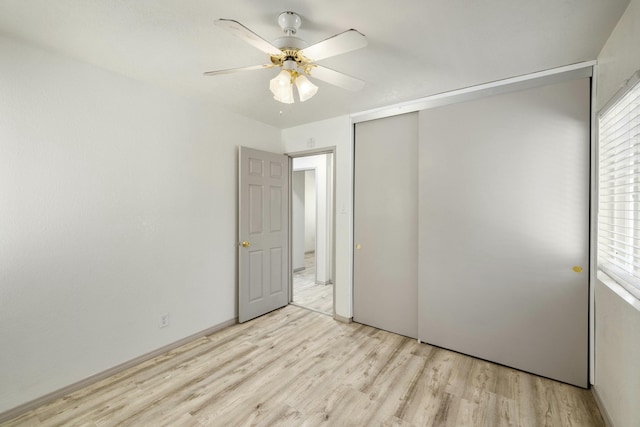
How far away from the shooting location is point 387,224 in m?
3.05

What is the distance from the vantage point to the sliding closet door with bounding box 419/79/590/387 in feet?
6.88

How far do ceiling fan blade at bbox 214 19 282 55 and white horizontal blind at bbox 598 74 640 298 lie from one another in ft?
6.07

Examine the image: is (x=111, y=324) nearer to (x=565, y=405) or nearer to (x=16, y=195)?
(x=16, y=195)

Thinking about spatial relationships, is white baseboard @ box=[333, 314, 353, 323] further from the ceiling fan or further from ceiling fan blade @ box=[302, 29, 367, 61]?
ceiling fan blade @ box=[302, 29, 367, 61]

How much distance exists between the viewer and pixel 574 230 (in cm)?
210

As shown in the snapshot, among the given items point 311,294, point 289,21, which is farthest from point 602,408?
point 311,294

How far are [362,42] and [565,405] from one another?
266 cm

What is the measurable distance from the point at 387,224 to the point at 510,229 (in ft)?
3.65

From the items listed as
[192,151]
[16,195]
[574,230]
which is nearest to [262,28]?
[192,151]

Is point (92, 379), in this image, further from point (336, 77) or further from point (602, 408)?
point (602, 408)

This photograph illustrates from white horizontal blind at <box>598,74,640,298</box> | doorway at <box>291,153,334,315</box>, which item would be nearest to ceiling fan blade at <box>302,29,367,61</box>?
white horizontal blind at <box>598,74,640,298</box>

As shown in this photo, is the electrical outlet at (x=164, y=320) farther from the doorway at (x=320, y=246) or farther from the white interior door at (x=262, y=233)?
the doorway at (x=320, y=246)

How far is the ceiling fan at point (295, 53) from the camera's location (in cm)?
141

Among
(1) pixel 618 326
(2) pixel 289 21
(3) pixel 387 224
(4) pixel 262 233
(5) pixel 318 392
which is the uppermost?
(2) pixel 289 21
